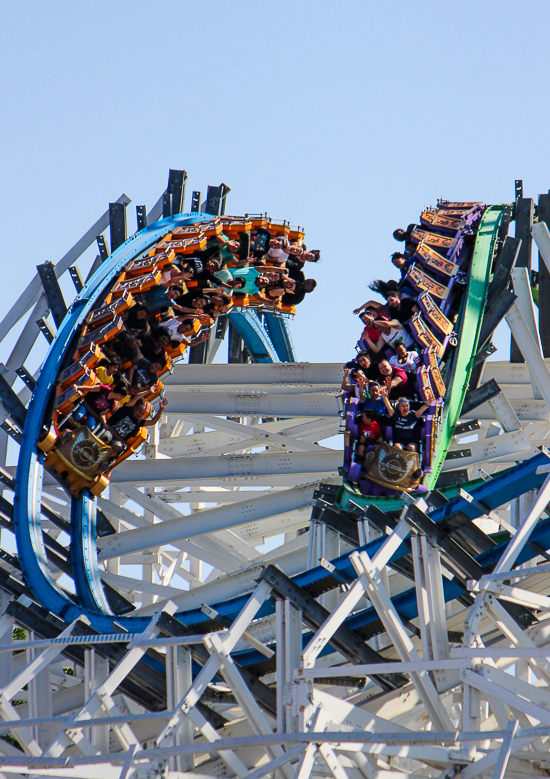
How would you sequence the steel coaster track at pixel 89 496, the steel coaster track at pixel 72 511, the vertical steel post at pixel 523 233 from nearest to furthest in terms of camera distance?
the steel coaster track at pixel 89 496
the steel coaster track at pixel 72 511
the vertical steel post at pixel 523 233

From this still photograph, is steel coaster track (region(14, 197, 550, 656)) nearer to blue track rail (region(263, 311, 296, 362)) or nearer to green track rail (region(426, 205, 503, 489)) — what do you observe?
green track rail (region(426, 205, 503, 489))

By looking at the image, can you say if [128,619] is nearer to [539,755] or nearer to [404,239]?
[539,755]

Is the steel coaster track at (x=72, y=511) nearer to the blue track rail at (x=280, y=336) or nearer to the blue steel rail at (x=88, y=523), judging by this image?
the blue steel rail at (x=88, y=523)

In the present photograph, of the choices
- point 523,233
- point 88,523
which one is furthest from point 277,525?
point 523,233

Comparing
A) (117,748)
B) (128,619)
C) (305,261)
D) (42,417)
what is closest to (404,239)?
(305,261)

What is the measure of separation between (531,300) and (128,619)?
26.5 feet

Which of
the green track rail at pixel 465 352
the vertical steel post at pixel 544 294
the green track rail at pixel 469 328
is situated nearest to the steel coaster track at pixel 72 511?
the green track rail at pixel 465 352

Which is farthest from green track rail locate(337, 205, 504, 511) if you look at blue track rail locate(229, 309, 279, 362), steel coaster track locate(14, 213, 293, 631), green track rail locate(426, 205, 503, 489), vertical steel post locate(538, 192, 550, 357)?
blue track rail locate(229, 309, 279, 362)

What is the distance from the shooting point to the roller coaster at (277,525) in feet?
41.0

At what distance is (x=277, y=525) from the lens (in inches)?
920

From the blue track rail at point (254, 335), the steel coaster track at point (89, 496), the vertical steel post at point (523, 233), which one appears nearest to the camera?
the steel coaster track at point (89, 496)

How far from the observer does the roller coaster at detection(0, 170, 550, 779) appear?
12508 mm

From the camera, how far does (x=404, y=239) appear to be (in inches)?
848

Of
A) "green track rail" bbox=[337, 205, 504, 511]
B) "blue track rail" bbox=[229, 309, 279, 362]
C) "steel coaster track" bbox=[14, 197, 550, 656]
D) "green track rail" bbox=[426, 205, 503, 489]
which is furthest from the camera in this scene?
"blue track rail" bbox=[229, 309, 279, 362]
